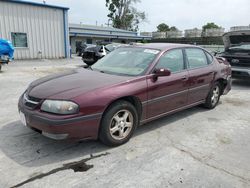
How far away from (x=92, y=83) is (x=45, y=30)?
625 inches

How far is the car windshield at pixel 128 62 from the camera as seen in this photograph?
3900 millimetres

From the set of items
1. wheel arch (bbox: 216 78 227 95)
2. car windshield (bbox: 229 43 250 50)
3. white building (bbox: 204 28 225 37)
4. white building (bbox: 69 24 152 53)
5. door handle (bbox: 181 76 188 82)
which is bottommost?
wheel arch (bbox: 216 78 227 95)

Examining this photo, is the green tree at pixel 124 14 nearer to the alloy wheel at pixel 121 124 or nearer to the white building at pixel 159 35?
the white building at pixel 159 35

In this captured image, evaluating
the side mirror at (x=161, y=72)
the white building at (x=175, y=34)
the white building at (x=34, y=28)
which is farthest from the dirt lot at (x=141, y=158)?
the white building at (x=175, y=34)

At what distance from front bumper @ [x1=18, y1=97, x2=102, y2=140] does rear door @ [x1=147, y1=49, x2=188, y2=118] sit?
108 cm

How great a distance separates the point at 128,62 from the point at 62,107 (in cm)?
166

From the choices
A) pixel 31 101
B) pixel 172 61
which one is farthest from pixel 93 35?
pixel 31 101

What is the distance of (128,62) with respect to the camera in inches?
164

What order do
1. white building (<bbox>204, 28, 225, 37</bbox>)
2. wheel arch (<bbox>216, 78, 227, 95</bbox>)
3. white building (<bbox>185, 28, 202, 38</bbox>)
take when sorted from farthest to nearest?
white building (<bbox>185, 28, 202, 38</bbox>) < white building (<bbox>204, 28, 225, 37</bbox>) < wheel arch (<bbox>216, 78, 227, 95</bbox>)

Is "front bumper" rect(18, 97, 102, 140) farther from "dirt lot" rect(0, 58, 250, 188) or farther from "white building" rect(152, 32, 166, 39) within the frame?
"white building" rect(152, 32, 166, 39)

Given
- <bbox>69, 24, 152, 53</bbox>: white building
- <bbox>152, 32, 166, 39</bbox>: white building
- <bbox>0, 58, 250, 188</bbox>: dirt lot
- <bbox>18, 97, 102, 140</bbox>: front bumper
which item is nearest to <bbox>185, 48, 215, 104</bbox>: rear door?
<bbox>0, 58, 250, 188</bbox>: dirt lot

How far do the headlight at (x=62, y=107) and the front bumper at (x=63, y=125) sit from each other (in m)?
0.07

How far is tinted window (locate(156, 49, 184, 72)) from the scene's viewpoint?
13.5ft

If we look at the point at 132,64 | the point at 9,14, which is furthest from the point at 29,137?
the point at 9,14
